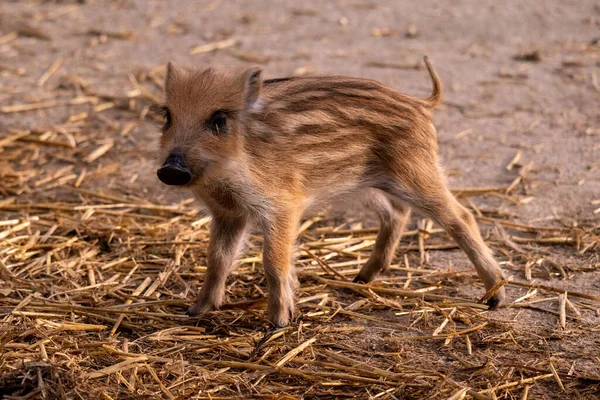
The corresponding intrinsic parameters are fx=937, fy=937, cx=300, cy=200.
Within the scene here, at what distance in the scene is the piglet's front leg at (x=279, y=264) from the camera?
4.64 meters

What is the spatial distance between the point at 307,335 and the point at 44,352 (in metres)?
1.25

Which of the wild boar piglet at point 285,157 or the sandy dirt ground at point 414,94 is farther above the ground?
the wild boar piglet at point 285,157

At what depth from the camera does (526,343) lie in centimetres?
455

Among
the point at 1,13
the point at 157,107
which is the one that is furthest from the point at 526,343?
the point at 1,13

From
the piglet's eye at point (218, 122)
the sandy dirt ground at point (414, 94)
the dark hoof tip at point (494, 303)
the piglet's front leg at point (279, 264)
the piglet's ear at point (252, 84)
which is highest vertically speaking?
the piglet's ear at point (252, 84)

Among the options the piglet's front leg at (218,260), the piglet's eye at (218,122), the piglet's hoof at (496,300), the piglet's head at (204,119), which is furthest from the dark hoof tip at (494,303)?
the piglet's eye at (218,122)

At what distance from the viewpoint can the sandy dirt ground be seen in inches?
172

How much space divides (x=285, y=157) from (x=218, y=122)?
43 centimetres

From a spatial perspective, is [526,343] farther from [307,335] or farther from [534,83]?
[534,83]

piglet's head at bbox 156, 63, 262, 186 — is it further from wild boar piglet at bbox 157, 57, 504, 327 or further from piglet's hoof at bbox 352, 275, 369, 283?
piglet's hoof at bbox 352, 275, 369, 283

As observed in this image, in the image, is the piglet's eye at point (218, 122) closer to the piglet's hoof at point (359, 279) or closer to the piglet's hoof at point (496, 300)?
the piglet's hoof at point (359, 279)

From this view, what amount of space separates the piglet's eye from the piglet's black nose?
0.25 meters

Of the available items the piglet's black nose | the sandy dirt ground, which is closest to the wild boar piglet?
the piglet's black nose

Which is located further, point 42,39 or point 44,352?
point 42,39
